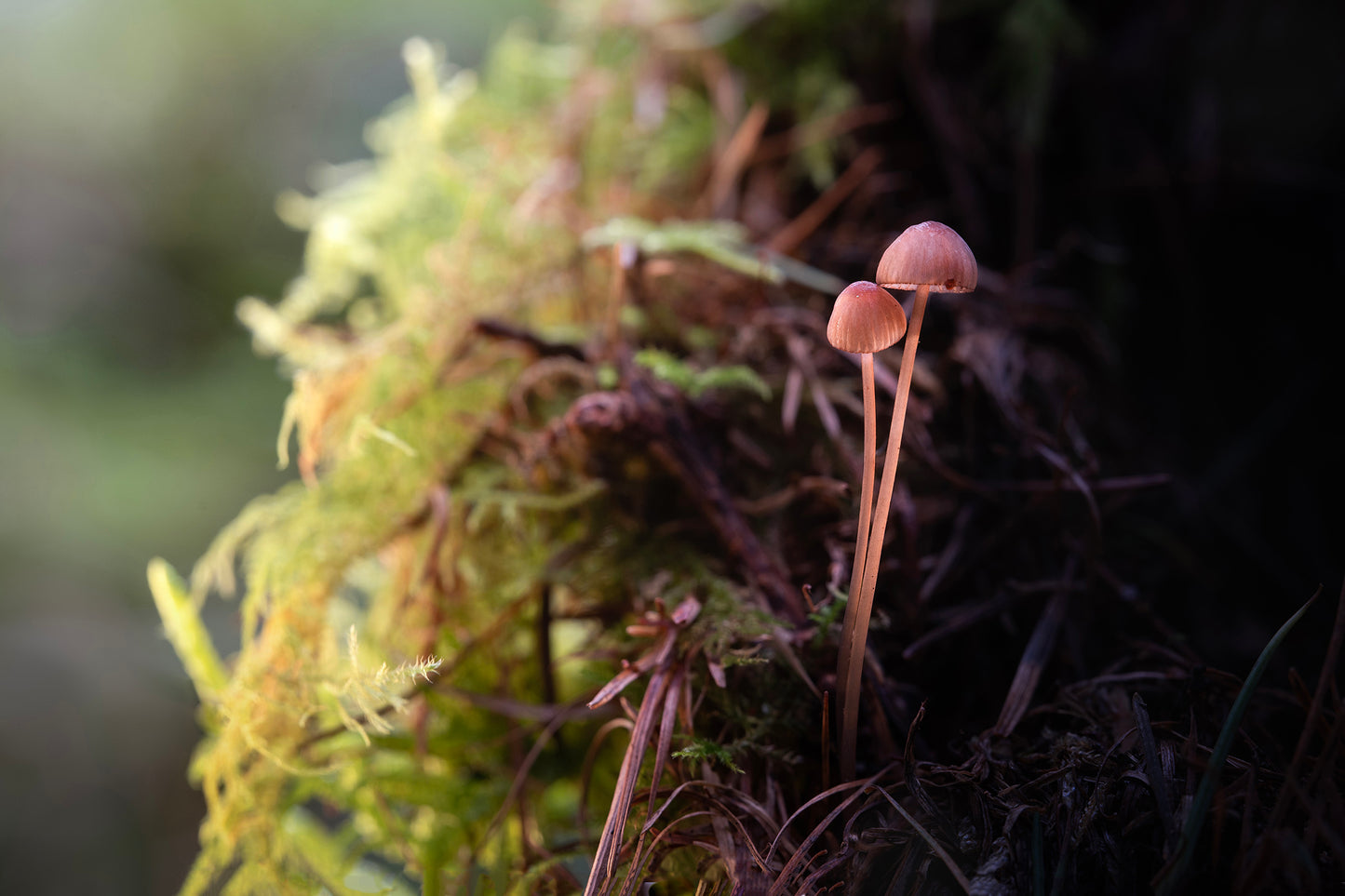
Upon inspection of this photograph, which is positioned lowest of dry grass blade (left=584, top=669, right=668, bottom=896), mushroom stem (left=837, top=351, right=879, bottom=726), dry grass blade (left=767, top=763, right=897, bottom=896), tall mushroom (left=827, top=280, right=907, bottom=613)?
dry grass blade (left=767, top=763, right=897, bottom=896)

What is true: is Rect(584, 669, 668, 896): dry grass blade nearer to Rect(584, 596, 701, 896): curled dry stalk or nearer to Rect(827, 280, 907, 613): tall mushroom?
Rect(584, 596, 701, 896): curled dry stalk

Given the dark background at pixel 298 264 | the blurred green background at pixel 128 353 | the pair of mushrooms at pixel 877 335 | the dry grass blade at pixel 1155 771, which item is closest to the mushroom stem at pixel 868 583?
the pair of mushrooms at pixel 877 335

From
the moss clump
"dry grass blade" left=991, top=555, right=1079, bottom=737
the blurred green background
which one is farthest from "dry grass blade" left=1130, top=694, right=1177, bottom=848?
the blurred green background

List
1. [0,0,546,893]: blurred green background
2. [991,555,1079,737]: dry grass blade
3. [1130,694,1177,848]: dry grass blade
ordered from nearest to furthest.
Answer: [1130,694,1177,848]: dry grass blade
[991,555,1079,737]: dry grass blade
[0,0,546,893]: blurred green background

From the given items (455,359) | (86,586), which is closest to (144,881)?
(86,586)

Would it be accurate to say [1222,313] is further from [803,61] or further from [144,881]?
[144,881]

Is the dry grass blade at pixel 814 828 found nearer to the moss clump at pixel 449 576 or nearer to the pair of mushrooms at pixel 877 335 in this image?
the pair of mushrooms at pixel 877 335

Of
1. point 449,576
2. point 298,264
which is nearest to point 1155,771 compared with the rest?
point 449,576
